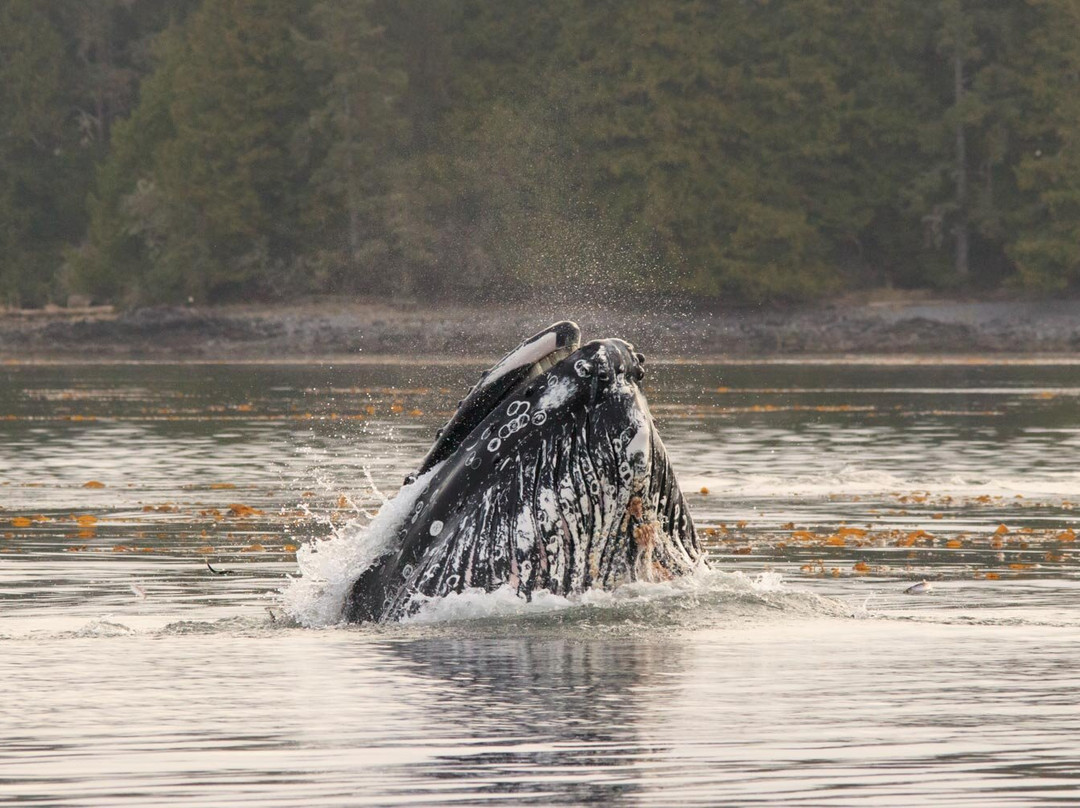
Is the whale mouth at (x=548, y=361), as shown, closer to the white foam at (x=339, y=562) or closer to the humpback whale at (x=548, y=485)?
the humpback whale at (x=548, y=485)

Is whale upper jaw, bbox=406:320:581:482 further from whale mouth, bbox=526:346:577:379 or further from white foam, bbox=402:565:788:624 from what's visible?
white foam, bbox=402:565:788:624

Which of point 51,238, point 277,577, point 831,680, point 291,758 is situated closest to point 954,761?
point 831,680

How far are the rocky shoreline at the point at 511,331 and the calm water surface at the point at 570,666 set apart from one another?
55.1 meters

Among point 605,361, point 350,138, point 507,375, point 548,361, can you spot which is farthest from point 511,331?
point 605,361

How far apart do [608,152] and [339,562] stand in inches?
3001

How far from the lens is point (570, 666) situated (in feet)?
41.5

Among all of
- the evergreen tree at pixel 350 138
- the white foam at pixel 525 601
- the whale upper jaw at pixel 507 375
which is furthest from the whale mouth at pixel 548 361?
the evergreen tree at pixel 350 138

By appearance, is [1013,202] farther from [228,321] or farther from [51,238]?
[51,238]

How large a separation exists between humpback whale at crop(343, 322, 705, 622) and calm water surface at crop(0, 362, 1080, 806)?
298mm

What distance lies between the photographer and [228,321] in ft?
298

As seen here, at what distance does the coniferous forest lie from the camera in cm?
8856

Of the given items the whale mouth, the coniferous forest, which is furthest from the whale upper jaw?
the coniferous forest

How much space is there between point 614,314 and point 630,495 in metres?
68.8

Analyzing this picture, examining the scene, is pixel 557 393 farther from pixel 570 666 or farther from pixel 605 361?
pixel 570 666
